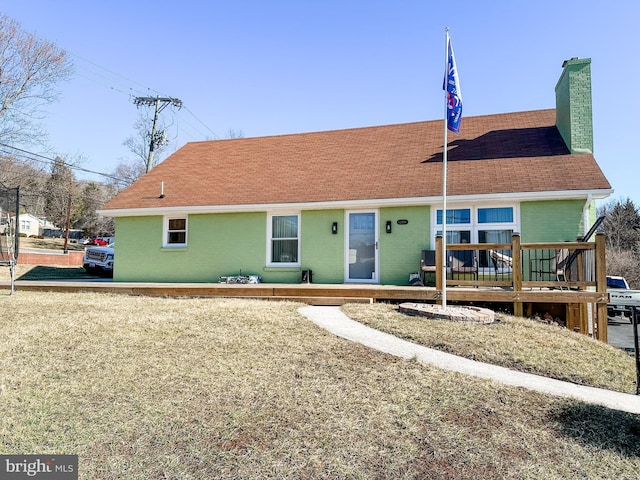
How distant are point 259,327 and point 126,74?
85.6ft

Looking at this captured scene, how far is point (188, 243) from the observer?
13172 mm

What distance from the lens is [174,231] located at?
13508mm

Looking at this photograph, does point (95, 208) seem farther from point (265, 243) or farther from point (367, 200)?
point (367, 200)

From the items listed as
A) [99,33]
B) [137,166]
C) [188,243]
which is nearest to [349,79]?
[188,243]

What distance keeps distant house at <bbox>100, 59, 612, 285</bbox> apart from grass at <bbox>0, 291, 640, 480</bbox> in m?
5.95

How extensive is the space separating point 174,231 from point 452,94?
379 inches

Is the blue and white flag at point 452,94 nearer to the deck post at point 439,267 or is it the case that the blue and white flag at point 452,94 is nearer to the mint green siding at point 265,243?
the deck post at point 439,267

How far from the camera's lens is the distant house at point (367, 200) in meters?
10.6

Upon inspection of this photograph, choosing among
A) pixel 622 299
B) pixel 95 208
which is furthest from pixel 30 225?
pixel 622 299

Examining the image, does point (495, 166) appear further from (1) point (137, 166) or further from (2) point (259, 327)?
(1) point (137, 166)

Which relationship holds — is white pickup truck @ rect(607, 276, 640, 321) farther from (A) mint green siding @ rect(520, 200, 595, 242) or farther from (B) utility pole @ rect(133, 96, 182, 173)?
(B) utility pole @ rect(133, 96, 182, 173)

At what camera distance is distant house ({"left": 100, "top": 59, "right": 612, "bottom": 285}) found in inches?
419

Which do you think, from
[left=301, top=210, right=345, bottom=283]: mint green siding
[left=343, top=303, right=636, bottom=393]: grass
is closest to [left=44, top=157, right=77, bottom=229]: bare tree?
[left=301, top=210, right=345, bottom=283]: mint green siding

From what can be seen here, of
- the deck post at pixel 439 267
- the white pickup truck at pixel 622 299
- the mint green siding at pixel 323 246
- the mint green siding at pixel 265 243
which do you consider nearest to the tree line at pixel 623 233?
the white pickup truck at pixel 622 299
